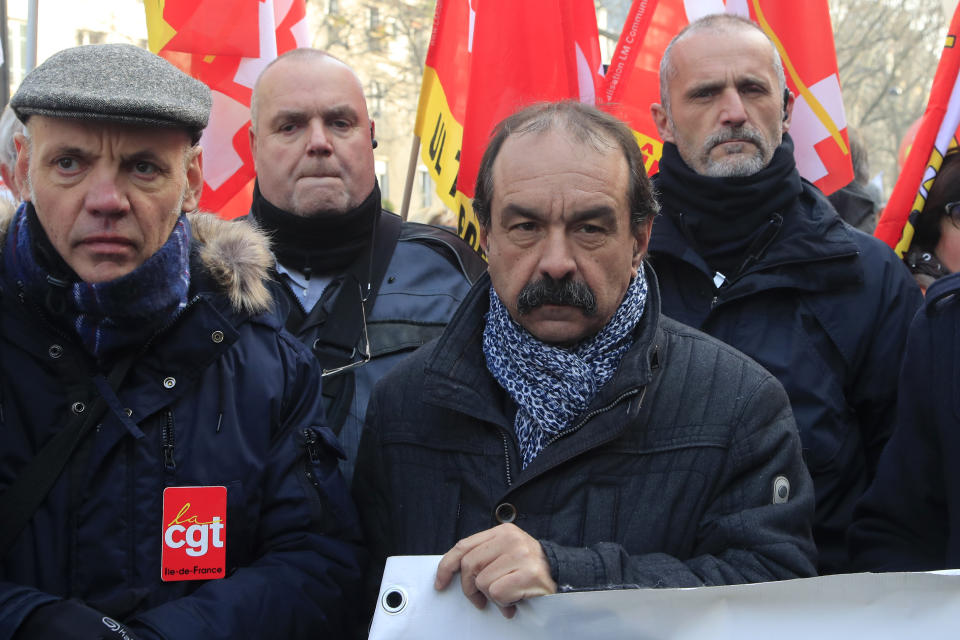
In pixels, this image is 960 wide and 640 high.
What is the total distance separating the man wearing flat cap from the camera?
2.21 metres

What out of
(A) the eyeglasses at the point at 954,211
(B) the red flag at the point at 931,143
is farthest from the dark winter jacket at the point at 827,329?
(B) the red flag at the point at 931,143

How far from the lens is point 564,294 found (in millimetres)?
2385

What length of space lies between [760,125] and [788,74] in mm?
1125

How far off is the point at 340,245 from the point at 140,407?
1.30m

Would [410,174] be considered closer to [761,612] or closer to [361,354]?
[361,354]

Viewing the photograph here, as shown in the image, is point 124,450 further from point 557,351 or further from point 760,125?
point 760,125

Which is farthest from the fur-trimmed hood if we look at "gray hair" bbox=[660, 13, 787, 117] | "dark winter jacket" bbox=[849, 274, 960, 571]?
"gray hair" bbox=[660, 13, 787, 117]

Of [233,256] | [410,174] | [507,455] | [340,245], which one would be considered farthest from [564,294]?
[410,174]

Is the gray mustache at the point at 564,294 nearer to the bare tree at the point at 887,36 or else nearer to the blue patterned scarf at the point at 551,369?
→ the blue patterned scarf at the point at 551,369

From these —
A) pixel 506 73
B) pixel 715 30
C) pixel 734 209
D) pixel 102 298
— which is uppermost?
pixel 715 30

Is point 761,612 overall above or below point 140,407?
below

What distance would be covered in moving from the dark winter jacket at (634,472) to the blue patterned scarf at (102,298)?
23.2 inches

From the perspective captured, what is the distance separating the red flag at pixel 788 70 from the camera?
4.30 metres

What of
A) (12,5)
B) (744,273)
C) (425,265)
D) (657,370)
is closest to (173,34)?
(425,265)
